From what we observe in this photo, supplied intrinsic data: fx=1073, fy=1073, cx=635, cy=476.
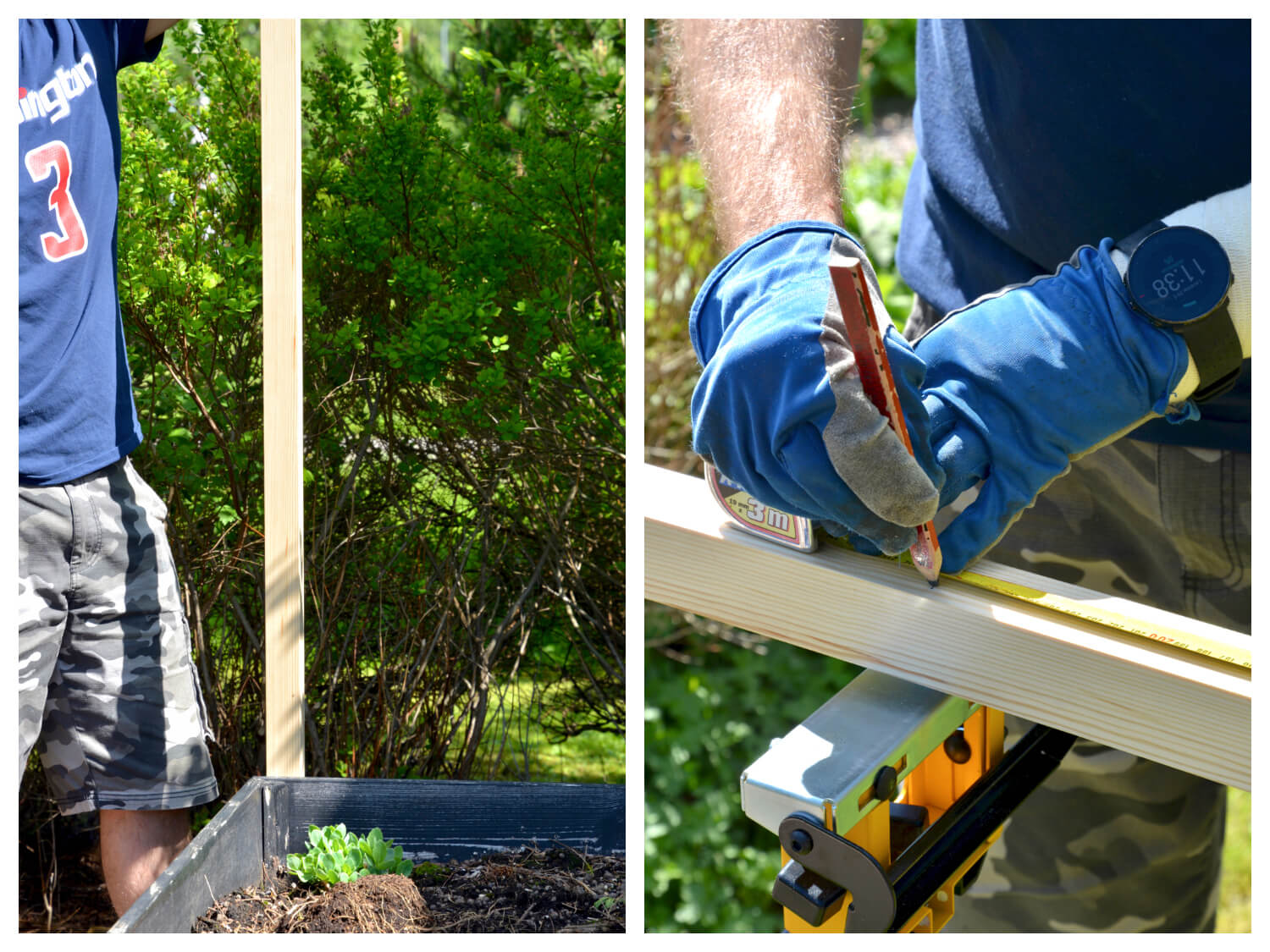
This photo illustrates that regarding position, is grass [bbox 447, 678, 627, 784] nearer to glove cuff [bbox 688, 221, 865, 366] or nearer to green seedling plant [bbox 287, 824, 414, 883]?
green seedling plant [bbox 287, 824, 414, 883]

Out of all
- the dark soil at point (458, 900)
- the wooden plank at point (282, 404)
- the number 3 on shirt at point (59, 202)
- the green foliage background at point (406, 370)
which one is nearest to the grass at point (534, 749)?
the green foliage background at point (406, 370)

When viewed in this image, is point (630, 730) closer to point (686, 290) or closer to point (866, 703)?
point (866, 703)

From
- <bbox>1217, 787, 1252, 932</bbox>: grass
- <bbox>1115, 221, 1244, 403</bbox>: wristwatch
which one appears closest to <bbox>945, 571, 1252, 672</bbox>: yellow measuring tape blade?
<bbox>1115, 221, 1244, 403</bbox>: wristwatch

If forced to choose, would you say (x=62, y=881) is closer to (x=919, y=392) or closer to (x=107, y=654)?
(x=107, y=654)

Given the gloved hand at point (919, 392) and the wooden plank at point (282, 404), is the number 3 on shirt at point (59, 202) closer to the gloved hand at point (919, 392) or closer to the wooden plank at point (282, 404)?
the wooden plank at point (282, 404)

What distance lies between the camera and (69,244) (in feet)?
4.08

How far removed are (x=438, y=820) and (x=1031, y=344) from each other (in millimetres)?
914

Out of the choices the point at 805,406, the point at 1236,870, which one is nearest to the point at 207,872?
the point at 805,406

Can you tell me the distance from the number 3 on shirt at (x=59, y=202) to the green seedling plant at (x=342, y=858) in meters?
0.74

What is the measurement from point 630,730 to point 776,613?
7.6 inches

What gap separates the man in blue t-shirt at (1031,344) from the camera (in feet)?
3.30

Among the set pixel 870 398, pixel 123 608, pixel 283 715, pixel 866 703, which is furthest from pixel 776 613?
pixel 123 608

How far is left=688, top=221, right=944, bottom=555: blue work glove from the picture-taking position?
3.07 feet

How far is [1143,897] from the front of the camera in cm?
174
